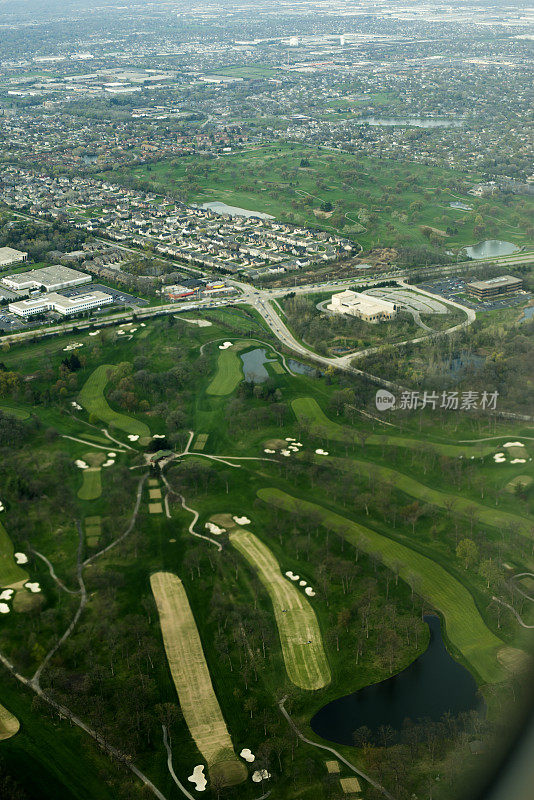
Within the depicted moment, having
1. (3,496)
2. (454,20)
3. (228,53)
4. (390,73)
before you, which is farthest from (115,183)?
(454,20)

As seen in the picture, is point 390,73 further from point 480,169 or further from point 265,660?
point 265,660

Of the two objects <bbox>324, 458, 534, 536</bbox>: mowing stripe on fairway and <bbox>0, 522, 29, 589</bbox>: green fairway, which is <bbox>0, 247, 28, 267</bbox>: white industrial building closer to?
<bbox>0, 522, 29, 589</bbox>: green fairway

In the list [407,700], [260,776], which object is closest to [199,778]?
[260,776]

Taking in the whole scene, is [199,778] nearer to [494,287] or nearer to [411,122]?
[494,287]

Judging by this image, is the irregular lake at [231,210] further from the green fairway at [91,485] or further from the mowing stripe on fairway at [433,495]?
the green fairway at [91,485]

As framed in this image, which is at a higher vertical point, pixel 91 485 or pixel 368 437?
pixel 91 485

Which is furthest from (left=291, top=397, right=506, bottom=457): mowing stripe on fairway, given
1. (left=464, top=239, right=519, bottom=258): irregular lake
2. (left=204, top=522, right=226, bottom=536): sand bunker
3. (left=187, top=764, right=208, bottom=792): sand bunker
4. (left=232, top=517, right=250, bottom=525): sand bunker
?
(left=464, top=239, right=519, bottom=258): irregular lake
